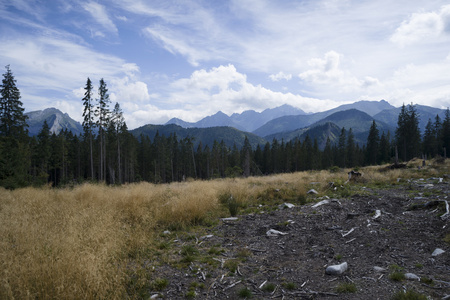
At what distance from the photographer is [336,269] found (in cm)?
417

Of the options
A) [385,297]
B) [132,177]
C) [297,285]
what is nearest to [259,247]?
[297,285]

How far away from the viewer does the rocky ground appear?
3.70 metres

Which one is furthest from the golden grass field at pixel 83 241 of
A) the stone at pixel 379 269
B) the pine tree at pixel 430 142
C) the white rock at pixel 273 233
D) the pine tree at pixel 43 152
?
the pine tree at pixel 430 142

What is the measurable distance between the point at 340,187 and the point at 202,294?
11.3 metres

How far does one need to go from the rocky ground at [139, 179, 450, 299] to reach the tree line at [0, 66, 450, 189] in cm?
1935

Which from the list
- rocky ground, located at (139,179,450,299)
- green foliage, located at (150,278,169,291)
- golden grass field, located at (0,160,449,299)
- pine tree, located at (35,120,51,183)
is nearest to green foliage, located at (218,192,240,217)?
golden grass field, located at (0,160,449,299)

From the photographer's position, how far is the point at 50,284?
3.09m

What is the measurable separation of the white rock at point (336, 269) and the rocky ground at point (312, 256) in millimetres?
91

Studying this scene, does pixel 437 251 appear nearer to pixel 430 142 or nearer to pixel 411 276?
pixel 411 276

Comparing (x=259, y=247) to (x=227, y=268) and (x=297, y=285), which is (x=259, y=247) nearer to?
(x=227, y=268)

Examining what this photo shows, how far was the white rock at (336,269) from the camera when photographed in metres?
4.15

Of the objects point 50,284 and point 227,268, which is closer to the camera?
point 50,284

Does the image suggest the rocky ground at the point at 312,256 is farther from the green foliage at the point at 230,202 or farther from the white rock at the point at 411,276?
the green foliage at the point at 230,202

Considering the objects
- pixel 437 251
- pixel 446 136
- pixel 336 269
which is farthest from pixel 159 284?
pixel 446 136
